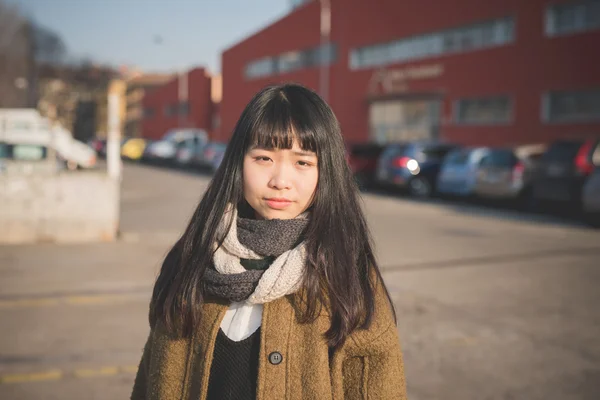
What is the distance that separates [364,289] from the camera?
69.8 inches

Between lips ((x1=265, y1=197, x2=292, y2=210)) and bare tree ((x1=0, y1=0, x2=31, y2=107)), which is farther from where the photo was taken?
bare tree ((x1=0, y1=0, x2=31, y2=107))

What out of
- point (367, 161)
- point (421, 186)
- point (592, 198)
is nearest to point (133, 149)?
point (367, 161)

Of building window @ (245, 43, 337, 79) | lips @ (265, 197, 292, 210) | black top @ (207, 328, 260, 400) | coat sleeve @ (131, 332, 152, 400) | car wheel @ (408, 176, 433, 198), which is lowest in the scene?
car wheel @ (408, 176, 433, 198)

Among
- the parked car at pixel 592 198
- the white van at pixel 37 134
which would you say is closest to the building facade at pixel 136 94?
the white van at pixel 37 134

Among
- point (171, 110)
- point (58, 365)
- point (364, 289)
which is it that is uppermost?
point (171, 110)

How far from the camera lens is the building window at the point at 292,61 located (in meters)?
34.9

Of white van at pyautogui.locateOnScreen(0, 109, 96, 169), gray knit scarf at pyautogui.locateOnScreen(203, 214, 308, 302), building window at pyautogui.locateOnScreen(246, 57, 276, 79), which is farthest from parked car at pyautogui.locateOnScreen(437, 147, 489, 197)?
building window at pyautogui.locateOnScreen(246, 57, 276, 79)

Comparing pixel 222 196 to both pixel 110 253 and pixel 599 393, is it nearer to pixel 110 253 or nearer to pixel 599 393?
pixel 599 393

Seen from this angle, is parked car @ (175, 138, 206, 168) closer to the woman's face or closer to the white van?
the white van

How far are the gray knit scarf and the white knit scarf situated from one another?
21mm

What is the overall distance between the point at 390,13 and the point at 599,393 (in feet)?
92.9

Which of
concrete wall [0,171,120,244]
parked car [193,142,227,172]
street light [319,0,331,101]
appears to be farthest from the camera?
street light [319,0,331,101]

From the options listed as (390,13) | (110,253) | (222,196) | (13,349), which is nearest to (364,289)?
(222,196)

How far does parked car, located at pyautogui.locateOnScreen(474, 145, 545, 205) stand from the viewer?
54.0ft
